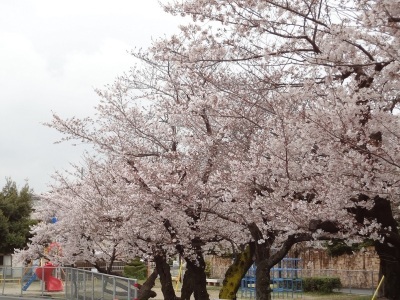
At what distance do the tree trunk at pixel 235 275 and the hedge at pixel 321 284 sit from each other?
1591 cm

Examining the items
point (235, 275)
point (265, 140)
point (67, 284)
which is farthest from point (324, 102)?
point (67, 284)

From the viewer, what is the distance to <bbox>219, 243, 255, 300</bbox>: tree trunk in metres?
15.4

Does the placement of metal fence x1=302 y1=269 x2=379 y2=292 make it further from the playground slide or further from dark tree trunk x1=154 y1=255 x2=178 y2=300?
dark tree trunk x1=154 y1=255 x2=178 y2=300

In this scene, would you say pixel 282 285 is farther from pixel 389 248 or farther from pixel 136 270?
pixel 389 248

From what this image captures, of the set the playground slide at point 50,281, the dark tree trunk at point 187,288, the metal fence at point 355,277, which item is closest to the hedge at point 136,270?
the playground slide at point 50,281

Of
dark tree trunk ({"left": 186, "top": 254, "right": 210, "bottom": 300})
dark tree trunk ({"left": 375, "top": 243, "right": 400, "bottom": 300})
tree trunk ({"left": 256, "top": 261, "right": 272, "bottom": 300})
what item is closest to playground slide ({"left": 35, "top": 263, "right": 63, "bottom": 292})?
dark tree trunk ({"left": 186, "top": 254, "right": 210, "bottom": 300})

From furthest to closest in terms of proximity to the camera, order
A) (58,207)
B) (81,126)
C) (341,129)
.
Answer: (58,207)
(81,126)
(341,129)

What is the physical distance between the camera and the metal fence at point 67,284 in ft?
50.8

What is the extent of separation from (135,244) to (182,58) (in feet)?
26.6

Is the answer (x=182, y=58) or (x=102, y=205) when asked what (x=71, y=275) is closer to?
(x=102, y=205)

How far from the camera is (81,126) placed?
56.0 feet

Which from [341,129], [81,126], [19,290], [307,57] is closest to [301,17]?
[307,57]

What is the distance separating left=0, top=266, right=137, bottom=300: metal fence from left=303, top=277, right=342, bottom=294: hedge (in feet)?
39.1

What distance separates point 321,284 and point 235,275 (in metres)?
16.7
